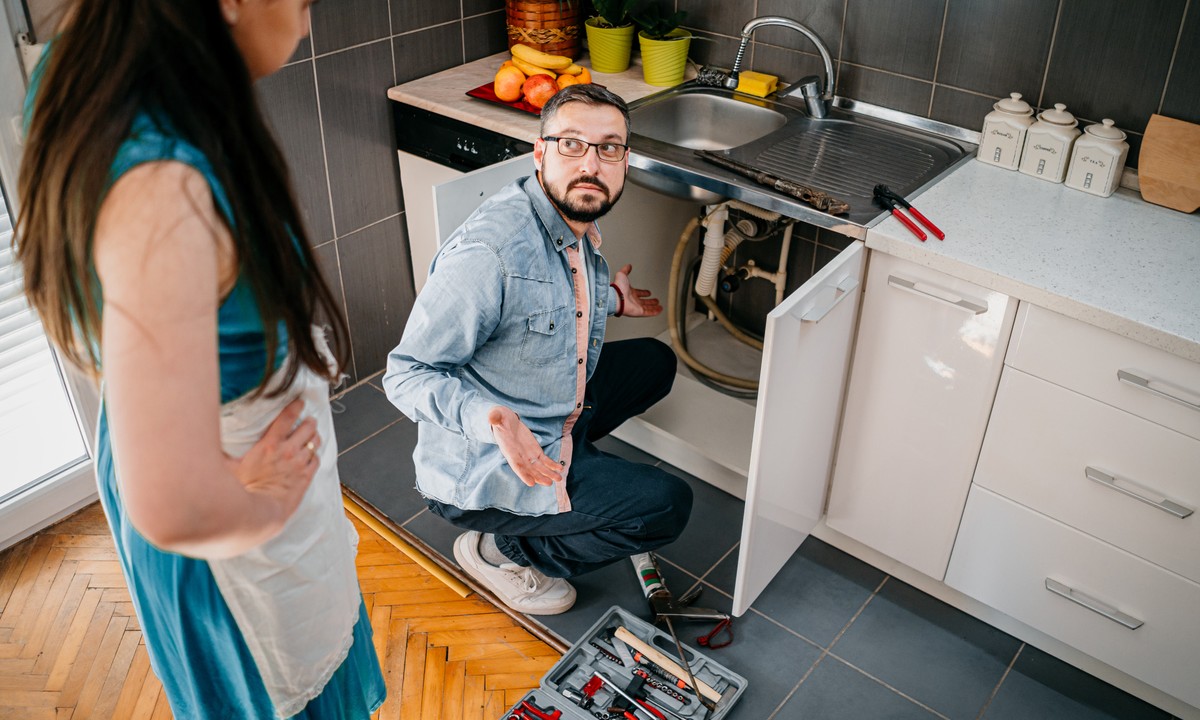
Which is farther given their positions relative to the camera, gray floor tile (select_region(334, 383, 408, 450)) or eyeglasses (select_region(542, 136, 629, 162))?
gray floor tile (select_region(334, 383, 408, 450))

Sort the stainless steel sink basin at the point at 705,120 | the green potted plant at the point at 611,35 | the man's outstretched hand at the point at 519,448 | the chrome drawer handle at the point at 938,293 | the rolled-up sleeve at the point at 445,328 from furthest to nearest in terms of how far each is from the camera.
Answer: the green potted plant at the point at 611,35, the stainless steel sink basin at the point at 705,120, the chrome drawer handle at the point at 938,293, the rolled-up sleeve at the point at 445,328, the man's outstretched hand at the point at 519,448

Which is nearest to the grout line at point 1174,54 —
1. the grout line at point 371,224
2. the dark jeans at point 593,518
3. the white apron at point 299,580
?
the dark jeans at point 593,518

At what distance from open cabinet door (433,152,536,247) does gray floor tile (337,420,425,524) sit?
76 centimetres

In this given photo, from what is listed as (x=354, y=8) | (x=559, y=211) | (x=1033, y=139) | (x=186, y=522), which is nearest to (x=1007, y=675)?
(x=1033, y=139)

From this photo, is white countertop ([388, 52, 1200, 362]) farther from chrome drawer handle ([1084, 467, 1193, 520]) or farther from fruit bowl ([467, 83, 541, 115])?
fruit bowl ([467, 83, 541, 115])

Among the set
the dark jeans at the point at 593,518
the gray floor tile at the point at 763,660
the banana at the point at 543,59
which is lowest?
the gray floor tile at the point at 763,660

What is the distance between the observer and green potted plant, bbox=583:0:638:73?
8.61ft

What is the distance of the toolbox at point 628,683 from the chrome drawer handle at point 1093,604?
629 millimetres

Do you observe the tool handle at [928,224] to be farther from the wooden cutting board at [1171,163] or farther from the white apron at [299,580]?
the white apron at [299,580]

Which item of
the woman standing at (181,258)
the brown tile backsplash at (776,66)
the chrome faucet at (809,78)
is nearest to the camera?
the woman standing at (181,258)

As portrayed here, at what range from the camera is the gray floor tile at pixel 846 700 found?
1.94 meters

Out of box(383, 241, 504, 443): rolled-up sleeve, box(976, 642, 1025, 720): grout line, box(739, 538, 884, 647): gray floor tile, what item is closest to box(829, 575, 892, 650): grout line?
box(739, 538, 884, 647): gray floor tile

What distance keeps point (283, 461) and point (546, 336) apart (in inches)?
36.0

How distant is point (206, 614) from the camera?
1084 mm
